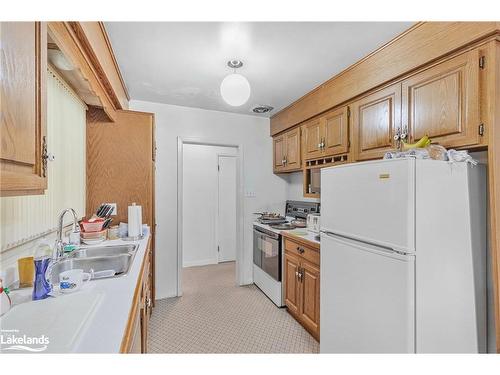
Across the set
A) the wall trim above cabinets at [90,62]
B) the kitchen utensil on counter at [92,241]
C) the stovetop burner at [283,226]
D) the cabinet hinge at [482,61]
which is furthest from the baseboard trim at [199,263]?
the cabinet hinge at [482,61]

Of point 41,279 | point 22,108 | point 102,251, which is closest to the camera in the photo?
point 22,108

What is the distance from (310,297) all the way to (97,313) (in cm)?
175

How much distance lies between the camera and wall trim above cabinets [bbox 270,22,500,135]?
4.25ft

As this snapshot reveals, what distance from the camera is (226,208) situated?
4289 millimetres

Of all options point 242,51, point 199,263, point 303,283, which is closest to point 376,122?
point 242,51

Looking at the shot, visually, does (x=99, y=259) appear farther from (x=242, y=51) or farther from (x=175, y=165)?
(x=242, y=51)

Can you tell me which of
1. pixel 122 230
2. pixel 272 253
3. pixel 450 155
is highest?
pixel 450 155

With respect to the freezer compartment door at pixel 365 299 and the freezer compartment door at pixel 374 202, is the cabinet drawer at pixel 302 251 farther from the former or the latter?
the freezer compartment door at pixel 374 202

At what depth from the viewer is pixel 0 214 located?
3.52 feet

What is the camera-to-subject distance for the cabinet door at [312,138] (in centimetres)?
257

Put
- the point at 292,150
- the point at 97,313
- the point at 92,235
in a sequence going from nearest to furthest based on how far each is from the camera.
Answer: the point at 97,313 → the point at 92,235 → the point at 292,150

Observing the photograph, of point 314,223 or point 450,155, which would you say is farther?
point 314,223

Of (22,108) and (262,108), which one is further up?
(262,108)

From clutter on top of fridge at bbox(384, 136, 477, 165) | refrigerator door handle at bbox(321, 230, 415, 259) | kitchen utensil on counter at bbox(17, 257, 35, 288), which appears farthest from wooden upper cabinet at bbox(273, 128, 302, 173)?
kitchen utensil on counter at bbox(17, 257, 35, 288)
